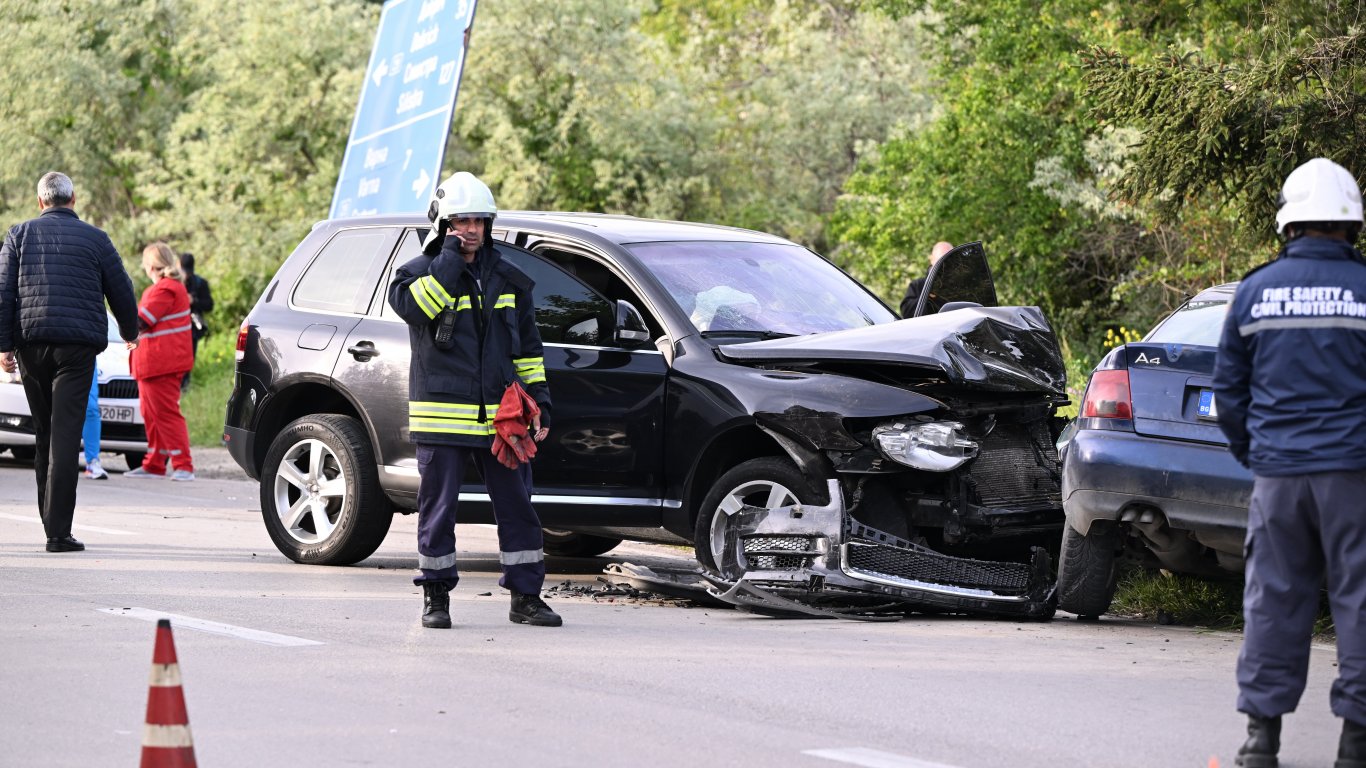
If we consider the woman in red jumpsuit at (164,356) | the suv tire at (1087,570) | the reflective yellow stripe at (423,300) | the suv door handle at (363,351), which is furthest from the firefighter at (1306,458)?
the woman in red jumpsuit at (164,356)

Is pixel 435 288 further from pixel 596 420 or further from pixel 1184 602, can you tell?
pixel 1184 602

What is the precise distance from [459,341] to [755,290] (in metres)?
1.99

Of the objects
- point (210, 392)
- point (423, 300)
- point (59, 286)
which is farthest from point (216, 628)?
point (210, 392)

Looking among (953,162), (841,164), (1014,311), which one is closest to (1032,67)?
(953,162)

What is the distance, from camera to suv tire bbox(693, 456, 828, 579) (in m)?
8.21

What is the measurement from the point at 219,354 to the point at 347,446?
21.7 meters

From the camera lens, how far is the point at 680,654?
706 cm

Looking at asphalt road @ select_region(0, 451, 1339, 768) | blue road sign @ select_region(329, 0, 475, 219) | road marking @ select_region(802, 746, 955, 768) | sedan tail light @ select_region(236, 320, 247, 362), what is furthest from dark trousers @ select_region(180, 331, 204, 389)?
road marking @ select_region(802, 746, 955, 768)

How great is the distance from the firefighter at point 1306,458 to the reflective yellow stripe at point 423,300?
3.47 metres

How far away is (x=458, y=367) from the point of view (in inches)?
301

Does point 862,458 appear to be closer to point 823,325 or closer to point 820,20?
point 823,325

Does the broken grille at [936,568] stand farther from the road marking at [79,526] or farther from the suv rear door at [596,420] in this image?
the road marking at [79,526]

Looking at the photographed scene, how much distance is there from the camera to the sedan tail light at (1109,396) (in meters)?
7.54

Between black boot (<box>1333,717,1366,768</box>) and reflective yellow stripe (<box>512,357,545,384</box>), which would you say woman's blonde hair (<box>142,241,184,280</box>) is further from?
black boot (<box>1333,717,1366,768</box>)
